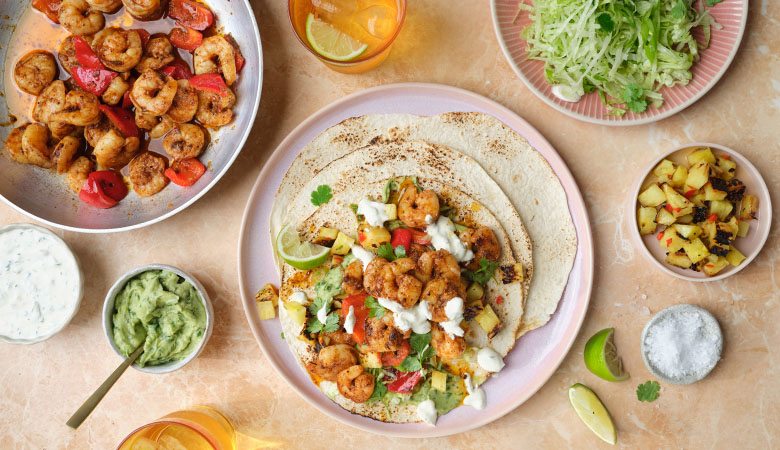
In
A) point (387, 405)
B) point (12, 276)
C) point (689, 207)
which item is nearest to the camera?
point (689, 207)

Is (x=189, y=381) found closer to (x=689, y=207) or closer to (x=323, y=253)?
(x=323, y=253)

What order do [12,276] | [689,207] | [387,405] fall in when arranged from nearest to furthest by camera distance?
[689,207] → [387,405] → [12,276]

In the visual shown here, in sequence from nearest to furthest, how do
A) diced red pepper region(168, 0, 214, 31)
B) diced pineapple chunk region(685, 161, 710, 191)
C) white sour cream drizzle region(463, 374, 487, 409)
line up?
diced pineapple chunk region(685, 161, 710, 191) → white sour cream drizzle region(463, 374, 487, 409) → diced red pepper region(168, 0, 214, 31)

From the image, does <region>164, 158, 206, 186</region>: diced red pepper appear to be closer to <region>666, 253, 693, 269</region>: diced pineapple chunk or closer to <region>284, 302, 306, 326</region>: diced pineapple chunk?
<region>284, 302, 306, 326</region>: diced pineapple chunk

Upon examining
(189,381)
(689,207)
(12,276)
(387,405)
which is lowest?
(189,381)

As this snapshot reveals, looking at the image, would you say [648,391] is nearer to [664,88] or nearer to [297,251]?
[664,88]

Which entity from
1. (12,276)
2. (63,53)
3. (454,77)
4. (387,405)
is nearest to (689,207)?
(454,77)

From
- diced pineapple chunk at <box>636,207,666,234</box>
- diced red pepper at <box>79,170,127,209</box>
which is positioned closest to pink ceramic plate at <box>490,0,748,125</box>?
diced pineapple chunk at <box>636,207,666,234</box>
